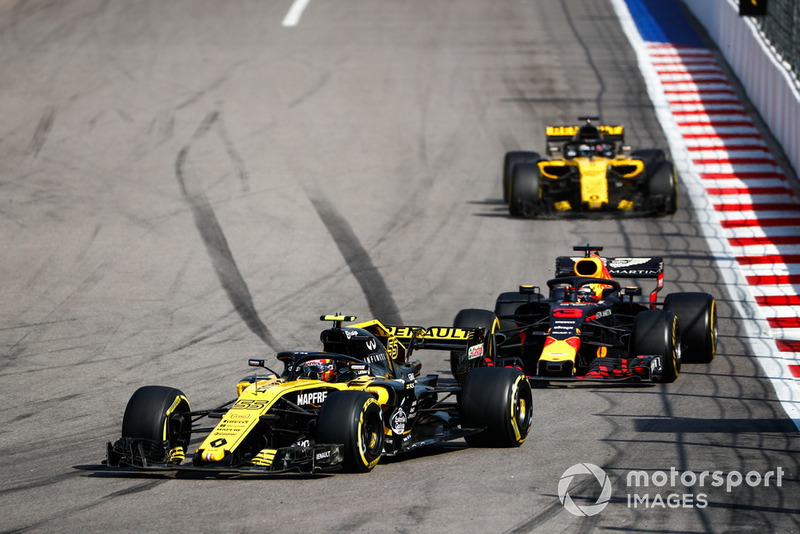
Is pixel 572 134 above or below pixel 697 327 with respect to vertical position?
above

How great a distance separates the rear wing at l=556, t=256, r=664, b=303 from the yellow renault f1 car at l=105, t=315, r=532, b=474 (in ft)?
15.6

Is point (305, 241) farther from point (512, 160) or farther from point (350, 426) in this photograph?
point (350, 426)

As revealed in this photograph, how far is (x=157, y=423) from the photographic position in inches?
449

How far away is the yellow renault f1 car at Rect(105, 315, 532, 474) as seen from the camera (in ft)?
36.0

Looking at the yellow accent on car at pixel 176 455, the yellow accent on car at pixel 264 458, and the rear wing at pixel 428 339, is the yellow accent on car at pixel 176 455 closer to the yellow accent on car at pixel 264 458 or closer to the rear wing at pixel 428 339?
the yellow accent on car at pixel 264 458

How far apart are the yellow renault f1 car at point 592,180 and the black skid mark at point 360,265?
3527 millimetres

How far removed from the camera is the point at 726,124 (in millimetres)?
29781

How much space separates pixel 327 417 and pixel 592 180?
14361 millimetres

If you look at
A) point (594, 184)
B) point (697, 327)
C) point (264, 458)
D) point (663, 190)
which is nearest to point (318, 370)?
point (264, 458)

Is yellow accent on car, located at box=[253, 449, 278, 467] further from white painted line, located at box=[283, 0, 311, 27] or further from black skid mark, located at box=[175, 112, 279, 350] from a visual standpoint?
white painted line, located at box=[283, 0, 311, 27]

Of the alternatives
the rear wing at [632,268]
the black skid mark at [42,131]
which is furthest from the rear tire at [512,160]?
the black skid mark at [42,131]

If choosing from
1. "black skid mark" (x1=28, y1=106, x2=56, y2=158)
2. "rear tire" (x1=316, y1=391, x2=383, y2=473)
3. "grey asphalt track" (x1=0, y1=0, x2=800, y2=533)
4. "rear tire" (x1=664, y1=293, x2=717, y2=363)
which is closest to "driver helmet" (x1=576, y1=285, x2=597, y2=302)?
"rear tire" (x1=664, y1=293, x2=717, y2=363)

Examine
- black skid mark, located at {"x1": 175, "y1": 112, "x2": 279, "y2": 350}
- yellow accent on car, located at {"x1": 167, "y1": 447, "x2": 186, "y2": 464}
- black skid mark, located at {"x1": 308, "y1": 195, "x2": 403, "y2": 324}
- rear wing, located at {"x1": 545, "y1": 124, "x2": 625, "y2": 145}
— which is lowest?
black skid mark, located at {"x1": 308, "y1": 195, "x2": 403, "y2": 324}

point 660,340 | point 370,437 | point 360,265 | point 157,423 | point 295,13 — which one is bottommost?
point 360,265
